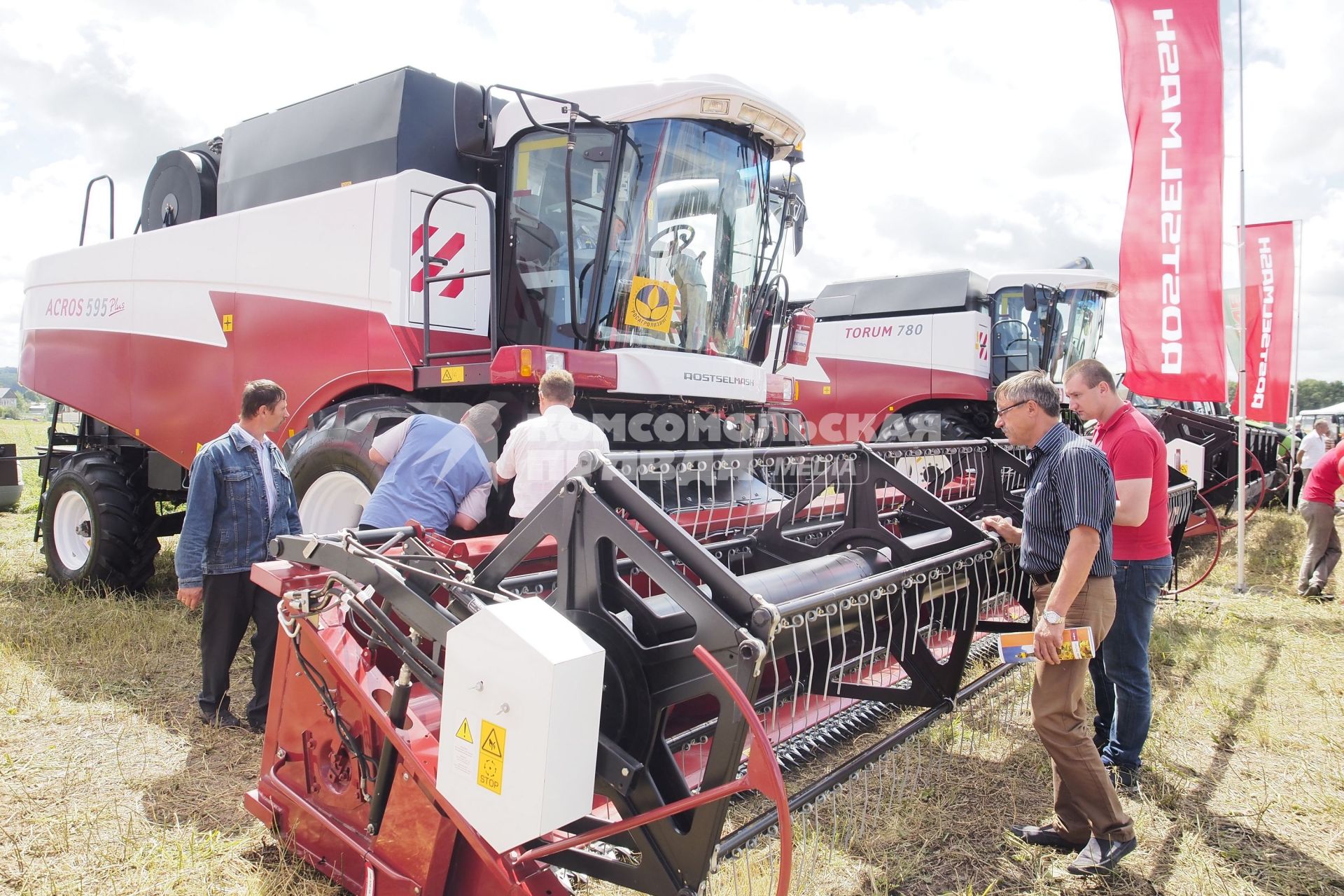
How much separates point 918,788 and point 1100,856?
549 millimetres

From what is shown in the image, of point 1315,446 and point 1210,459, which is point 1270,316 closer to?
point 1315,446

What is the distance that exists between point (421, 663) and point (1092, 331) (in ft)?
28.2

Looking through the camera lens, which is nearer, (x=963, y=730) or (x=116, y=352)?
(x=963, y=730)

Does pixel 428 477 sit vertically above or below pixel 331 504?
above

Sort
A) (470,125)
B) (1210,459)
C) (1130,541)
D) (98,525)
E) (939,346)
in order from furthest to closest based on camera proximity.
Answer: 1. (939,346)
2. (1210,459)
3. (98,525)
4. (470,125)
5. (1130,541)

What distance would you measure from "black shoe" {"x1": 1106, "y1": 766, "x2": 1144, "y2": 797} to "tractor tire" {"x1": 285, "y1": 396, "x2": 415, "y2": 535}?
295 cm

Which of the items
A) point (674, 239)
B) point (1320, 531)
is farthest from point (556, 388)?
point (1320, 531)

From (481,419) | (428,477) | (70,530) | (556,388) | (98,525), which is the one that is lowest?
(70,530)

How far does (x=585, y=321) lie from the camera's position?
379cm

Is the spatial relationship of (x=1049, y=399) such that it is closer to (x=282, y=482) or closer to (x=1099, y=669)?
(x=1099, y=669)

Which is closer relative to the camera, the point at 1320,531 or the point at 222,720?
the point at 222,720

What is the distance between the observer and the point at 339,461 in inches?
150

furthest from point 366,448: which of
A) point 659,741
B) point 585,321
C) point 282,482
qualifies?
point 659,741

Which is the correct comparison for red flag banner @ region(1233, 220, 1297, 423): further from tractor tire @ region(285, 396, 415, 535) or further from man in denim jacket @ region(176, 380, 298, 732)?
man in denim jacket @ region(176, 380, 298, 732)
